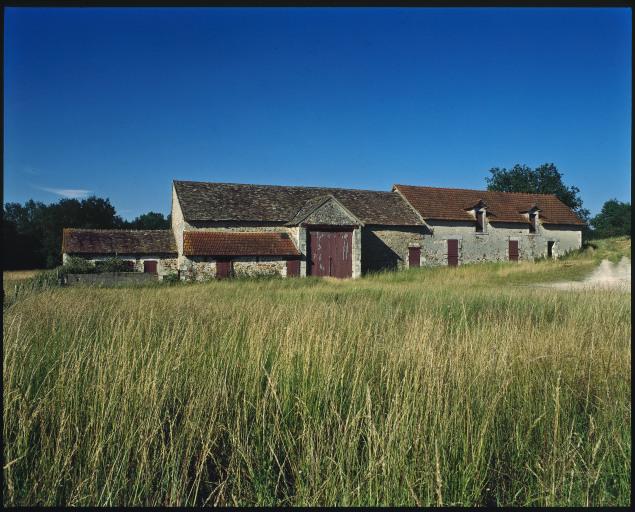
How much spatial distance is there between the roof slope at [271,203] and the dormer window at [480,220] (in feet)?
15.6

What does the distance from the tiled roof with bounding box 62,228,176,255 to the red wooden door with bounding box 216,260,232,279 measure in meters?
3.89

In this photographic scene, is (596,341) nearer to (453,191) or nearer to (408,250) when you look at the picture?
(408,250)

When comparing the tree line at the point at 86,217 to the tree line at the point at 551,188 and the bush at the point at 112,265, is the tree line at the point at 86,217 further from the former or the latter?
the bush at the point at 112,265

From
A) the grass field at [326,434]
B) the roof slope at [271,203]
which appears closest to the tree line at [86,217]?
the roof slope at [271,203]

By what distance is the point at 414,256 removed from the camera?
1078 inches

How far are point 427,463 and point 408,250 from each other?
25392 mm

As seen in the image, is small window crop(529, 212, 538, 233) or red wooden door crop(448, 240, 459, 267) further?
small window crop(529, 212, 538, 233)

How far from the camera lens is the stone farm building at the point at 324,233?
23.1 m

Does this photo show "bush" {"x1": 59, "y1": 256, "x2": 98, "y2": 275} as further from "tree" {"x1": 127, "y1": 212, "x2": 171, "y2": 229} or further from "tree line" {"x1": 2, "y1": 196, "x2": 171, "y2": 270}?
"tree" {"x1": 127, "y1": 212, "x2": 171, "y2": 229}

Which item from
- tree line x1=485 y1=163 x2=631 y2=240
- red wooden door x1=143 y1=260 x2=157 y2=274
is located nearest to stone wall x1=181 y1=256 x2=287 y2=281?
red wooden door x1=143 y1=260 x2=157 y2=274

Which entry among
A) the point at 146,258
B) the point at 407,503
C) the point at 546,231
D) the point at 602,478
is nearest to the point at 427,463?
the point at 407,503

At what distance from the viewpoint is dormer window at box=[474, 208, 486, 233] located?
95.8ft

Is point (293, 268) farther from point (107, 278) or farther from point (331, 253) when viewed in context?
point (107, 278)

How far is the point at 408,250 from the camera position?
27.2 metres
